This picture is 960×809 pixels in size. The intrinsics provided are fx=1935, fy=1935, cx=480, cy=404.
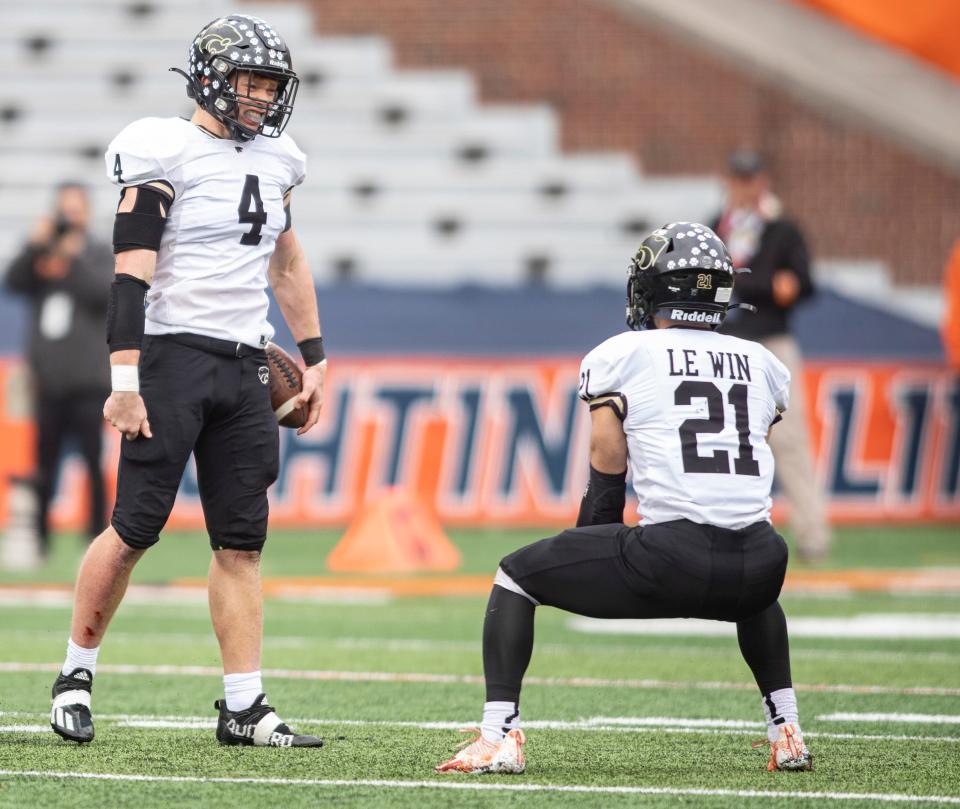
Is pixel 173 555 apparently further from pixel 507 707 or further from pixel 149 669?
pixel 507 707

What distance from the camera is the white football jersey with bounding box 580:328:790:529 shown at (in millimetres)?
4621

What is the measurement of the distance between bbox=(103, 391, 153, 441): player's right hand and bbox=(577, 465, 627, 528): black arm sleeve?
1183mm

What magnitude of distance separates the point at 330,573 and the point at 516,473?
9.11ft

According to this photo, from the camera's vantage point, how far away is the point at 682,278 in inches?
189

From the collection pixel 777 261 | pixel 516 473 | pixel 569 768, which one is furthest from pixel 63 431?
pixel 569 768

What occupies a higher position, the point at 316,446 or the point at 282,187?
the point at 282,187

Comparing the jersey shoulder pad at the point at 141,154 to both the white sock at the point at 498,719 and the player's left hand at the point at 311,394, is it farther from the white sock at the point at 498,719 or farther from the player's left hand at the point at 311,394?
the white sock at the point at 498,719

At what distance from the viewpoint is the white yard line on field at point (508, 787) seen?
4293 millimetres

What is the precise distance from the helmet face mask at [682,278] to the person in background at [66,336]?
672cm

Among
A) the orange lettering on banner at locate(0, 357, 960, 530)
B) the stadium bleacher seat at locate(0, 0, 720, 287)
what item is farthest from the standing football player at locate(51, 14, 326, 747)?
the stadium bleacher seat at locate(0, 0, 720, 287)

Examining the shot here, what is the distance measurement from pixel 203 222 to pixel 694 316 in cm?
133

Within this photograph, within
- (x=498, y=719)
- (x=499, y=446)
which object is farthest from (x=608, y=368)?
(x=499, y=446)

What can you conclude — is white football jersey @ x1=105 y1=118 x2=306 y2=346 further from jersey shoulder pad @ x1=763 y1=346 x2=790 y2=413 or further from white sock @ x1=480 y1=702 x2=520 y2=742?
jersey shoulder pad @ x1=763 y1=346 x2=790 y2=413

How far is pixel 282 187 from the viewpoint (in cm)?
533
